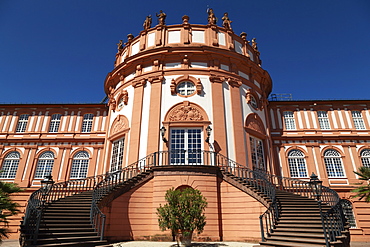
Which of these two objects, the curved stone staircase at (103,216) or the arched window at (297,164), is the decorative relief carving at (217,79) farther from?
the arched window at (297,164)

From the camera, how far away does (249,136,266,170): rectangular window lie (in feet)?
53.2

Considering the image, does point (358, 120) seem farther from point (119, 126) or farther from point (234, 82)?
point (119, 126)

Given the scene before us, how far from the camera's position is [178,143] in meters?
14.7

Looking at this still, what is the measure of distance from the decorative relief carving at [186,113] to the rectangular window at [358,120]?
1399 cm

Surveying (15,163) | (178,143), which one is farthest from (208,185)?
(15,163)

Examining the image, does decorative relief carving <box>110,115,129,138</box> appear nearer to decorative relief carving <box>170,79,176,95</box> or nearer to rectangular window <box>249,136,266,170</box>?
decorative relief carving <box>170,79,176,95</box>

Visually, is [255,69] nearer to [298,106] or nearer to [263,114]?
[263,114]

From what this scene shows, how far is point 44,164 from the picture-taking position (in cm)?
2005

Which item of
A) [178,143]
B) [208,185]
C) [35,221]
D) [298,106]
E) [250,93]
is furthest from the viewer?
[298,106]

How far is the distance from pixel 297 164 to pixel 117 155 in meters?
13.3

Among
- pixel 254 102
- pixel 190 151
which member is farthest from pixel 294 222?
pixel 254 102

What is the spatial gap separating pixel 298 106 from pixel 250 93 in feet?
21.1

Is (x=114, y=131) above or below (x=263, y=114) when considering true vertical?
below

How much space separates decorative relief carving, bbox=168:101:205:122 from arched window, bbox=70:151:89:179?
911cm
